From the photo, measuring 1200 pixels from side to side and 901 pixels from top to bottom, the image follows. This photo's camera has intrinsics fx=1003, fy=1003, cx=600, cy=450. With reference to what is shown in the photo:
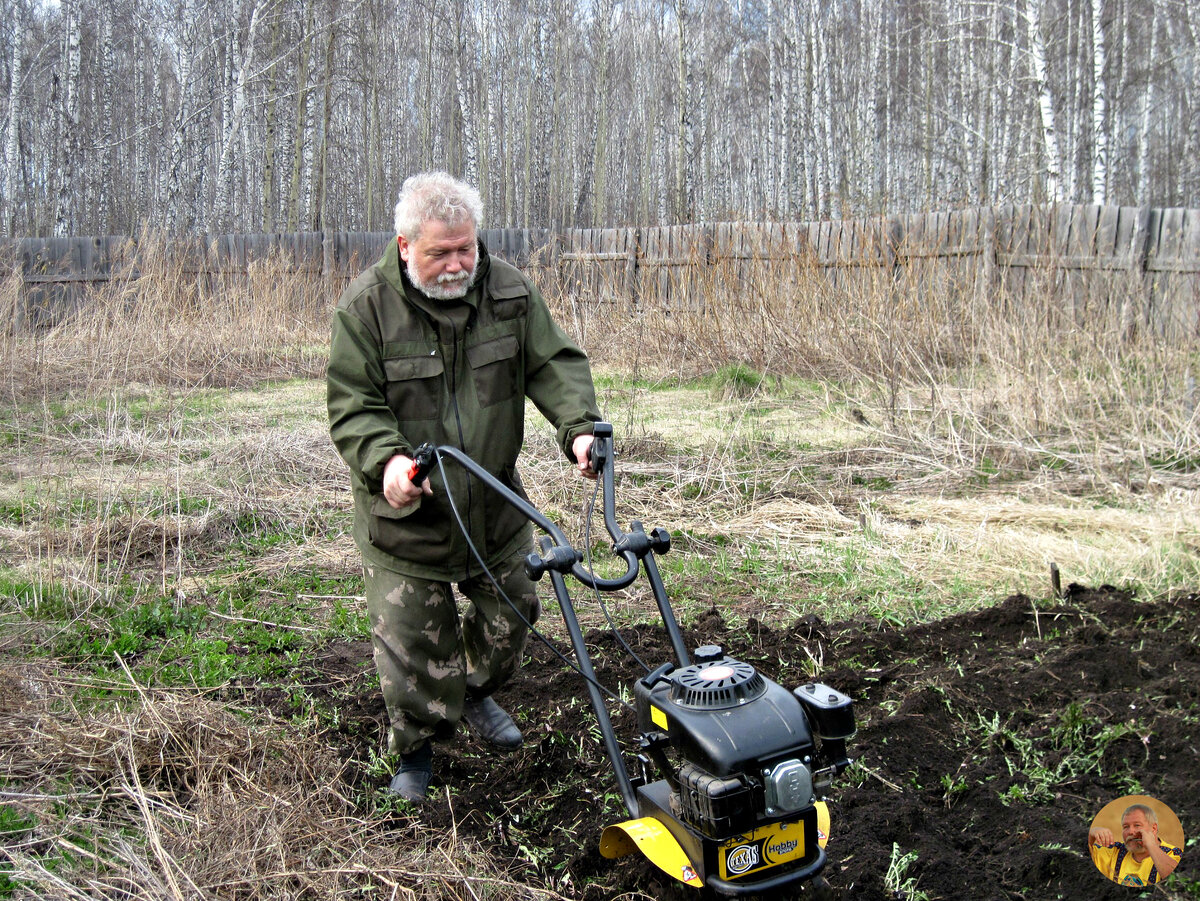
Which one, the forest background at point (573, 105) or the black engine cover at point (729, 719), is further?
the forest background at point (573, 105)

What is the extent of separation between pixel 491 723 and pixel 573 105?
39884 millimetres

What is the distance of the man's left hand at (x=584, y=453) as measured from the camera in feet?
9.64

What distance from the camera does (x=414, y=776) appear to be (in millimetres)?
3303

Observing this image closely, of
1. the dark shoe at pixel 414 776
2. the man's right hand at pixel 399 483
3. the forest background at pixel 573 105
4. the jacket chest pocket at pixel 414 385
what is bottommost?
the dark shoe at pixel 414 776

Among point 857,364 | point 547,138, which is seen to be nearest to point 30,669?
point 857,364

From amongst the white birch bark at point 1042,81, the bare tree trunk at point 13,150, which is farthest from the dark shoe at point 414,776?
the bare tree trunk at point 13,150

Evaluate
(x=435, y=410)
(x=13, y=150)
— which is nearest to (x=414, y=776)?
(x=435, y=410)

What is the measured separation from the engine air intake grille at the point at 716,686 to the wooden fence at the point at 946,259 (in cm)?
645

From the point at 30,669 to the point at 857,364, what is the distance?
696 cm

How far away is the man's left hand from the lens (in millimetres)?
2939

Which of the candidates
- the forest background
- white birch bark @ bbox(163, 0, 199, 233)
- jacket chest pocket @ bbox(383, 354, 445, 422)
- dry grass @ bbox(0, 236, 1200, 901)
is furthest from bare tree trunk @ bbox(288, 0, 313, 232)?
jacket chest pocket @ bbox(383, 354, 445, 422)

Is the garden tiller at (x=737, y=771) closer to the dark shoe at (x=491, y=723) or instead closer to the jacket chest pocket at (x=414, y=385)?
the jacket chest pocket at (x=414, y=385)

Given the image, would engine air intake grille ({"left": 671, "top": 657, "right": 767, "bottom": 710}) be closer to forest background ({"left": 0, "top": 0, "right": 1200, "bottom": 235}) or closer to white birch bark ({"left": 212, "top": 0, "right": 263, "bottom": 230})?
forest background ({"left": 0, "top": 0, "right": 1200, "bottom": 235})

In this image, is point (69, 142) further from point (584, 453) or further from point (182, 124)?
point (584, 453)
